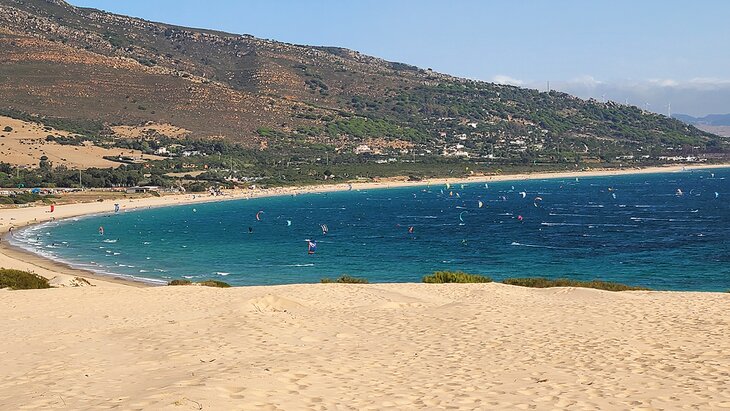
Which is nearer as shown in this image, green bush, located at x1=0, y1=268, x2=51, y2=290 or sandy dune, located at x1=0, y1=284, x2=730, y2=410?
sandy dune, located at x1=0, y1=284, x2=730, y2=410

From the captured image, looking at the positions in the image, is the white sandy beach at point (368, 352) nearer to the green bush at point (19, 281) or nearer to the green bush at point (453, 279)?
the green bush at point (19, 281)

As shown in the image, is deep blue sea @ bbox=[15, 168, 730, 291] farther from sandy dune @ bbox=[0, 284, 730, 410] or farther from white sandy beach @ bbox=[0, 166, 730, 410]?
sandy dune @ bbox=[0, 284, 730, 410]

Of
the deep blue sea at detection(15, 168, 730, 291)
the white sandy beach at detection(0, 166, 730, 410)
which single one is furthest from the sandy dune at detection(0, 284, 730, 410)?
the deep blue sea at detection(15, 168, 730, 291)

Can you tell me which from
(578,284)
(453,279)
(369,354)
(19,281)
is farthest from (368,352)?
(19,281)

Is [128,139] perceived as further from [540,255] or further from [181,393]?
[181,393]

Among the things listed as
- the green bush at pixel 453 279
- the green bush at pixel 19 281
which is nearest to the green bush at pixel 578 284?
the green bush at pixel 453 279

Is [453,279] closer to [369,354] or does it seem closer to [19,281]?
[19,281]
